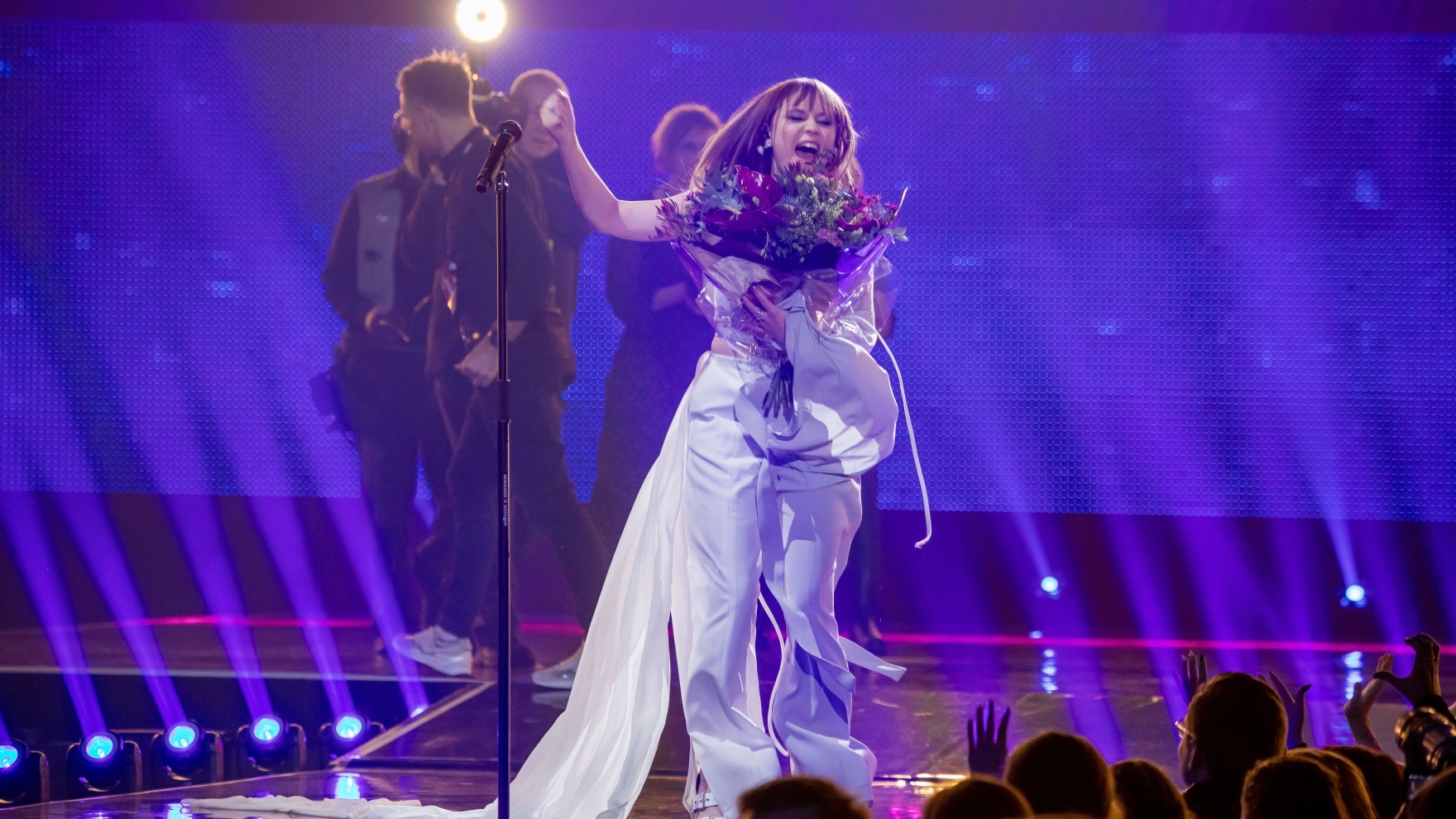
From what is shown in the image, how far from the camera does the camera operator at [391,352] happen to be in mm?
6453

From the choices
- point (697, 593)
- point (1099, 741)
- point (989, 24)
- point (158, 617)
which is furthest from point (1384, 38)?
point (158, 617)

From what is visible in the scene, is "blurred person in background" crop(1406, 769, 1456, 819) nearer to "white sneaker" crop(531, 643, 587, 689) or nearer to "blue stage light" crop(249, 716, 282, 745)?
"blue stage light" crop(249, 716, 282, 745)

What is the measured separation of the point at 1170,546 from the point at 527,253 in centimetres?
344

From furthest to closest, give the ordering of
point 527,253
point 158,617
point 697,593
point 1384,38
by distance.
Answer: point 158,617, point 1384,38, point 527,253, point 697,593

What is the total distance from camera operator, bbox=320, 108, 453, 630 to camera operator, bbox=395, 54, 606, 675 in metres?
0.21

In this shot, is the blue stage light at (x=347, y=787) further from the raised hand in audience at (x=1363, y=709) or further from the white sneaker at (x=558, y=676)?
the raised hand in audience at (x=1363, y=709)

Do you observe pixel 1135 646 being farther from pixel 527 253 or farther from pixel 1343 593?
pixel 527 253

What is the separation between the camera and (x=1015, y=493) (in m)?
6.61

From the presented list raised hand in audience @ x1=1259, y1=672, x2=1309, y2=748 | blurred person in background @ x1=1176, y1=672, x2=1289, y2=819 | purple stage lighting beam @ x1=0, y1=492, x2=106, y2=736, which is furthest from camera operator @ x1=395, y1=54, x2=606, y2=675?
blurred person in background @ x1=1176, y1=672, x2=1289, y2=819

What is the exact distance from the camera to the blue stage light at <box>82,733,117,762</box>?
4.44 metres

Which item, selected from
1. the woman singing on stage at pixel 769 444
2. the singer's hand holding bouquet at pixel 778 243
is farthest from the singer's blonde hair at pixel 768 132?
the singer's hand holding bouquet at pixel 778 243

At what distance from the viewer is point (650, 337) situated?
6.09 m

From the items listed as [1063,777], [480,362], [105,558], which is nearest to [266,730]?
[480,362]

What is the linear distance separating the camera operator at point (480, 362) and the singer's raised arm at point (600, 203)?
2346mm
